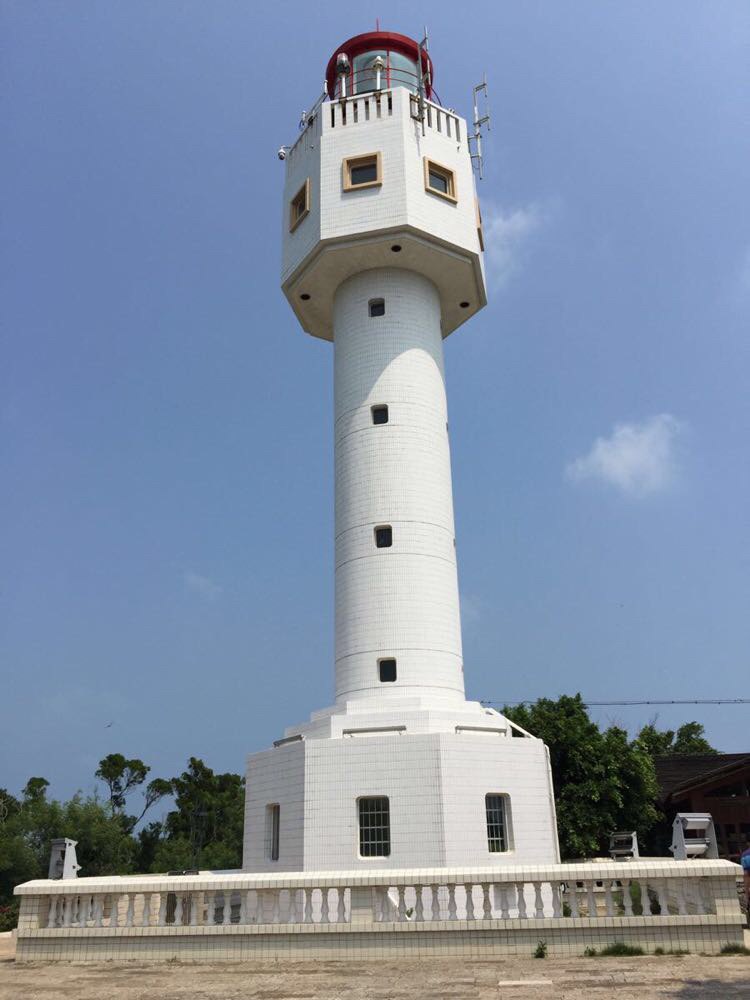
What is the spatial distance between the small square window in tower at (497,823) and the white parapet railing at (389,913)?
424 cm

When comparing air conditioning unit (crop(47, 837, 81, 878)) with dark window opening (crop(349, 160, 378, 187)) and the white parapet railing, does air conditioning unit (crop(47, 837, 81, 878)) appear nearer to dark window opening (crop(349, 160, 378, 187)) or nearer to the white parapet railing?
the white parapet railing

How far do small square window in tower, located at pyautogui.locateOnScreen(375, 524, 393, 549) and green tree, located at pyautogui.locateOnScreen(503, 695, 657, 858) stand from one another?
52.1 ft

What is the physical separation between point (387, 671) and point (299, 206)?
14406 millimetres

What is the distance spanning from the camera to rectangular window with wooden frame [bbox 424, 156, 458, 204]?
81.5ft

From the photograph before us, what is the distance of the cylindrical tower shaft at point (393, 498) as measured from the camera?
21750 millimetres

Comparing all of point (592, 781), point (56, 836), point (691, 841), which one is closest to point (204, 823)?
point (56, 836)

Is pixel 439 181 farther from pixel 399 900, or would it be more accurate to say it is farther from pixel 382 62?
pixel 399 900

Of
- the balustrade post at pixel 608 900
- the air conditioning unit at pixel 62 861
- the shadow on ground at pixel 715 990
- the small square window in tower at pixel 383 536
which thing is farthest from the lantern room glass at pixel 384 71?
the shadow on ground at pixel 715 990

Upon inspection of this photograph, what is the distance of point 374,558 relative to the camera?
22.5m

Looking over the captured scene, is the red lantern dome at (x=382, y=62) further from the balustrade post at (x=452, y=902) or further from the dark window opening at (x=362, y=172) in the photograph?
the balustrade post at (x=452, y=902)

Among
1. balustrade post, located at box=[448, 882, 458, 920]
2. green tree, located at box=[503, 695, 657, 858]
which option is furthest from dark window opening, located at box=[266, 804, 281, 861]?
green tree, located at box=[503, 695, 657, 858]

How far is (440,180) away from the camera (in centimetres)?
2562

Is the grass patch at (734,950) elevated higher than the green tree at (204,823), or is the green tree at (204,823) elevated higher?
the green tree at (204,823)

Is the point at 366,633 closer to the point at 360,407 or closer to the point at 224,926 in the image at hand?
the point at 360,407
